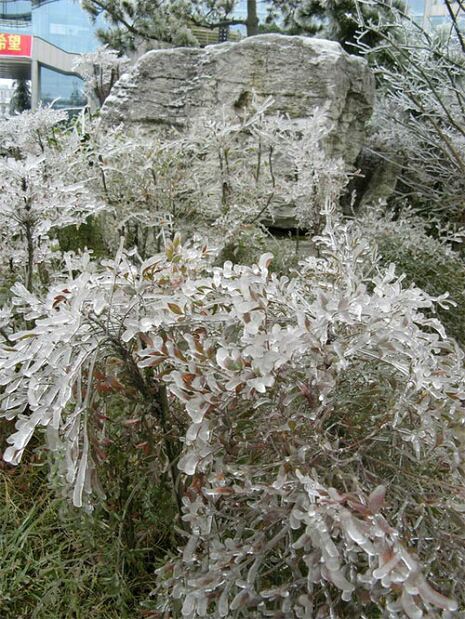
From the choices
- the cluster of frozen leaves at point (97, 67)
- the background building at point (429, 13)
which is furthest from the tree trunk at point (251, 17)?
the cluster of frozen leaves at point (97, 67)

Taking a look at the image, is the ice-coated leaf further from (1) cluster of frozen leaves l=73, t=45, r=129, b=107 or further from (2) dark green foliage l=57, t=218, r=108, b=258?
(1) cluster of frozen leaves l=73, t=45, r=129, b=107

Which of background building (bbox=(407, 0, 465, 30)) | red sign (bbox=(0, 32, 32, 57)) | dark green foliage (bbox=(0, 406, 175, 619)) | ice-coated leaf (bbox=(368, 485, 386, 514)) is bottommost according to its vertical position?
red sign (bbox=(0, 32, 32, 57))

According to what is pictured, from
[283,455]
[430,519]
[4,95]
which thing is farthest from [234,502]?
[4,95]

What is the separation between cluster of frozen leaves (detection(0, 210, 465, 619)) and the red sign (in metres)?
12.8

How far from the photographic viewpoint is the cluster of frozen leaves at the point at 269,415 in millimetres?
1076

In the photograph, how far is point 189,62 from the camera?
3.98m

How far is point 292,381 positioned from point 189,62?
3.32 m

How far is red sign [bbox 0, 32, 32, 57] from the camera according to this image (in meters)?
12.3

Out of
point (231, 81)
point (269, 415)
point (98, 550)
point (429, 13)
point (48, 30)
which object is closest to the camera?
point (269, 415)

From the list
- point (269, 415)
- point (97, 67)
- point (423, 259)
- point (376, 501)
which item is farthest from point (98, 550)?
point (97, 67)

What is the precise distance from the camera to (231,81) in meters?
3.89

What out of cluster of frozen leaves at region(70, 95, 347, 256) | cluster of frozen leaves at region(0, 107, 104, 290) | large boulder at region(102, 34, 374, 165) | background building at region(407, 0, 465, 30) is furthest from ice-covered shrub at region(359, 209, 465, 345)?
background building at region(407, 0, 465, 30)

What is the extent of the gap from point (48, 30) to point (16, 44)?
71 centimetres

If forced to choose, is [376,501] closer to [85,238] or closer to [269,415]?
[269,415]
